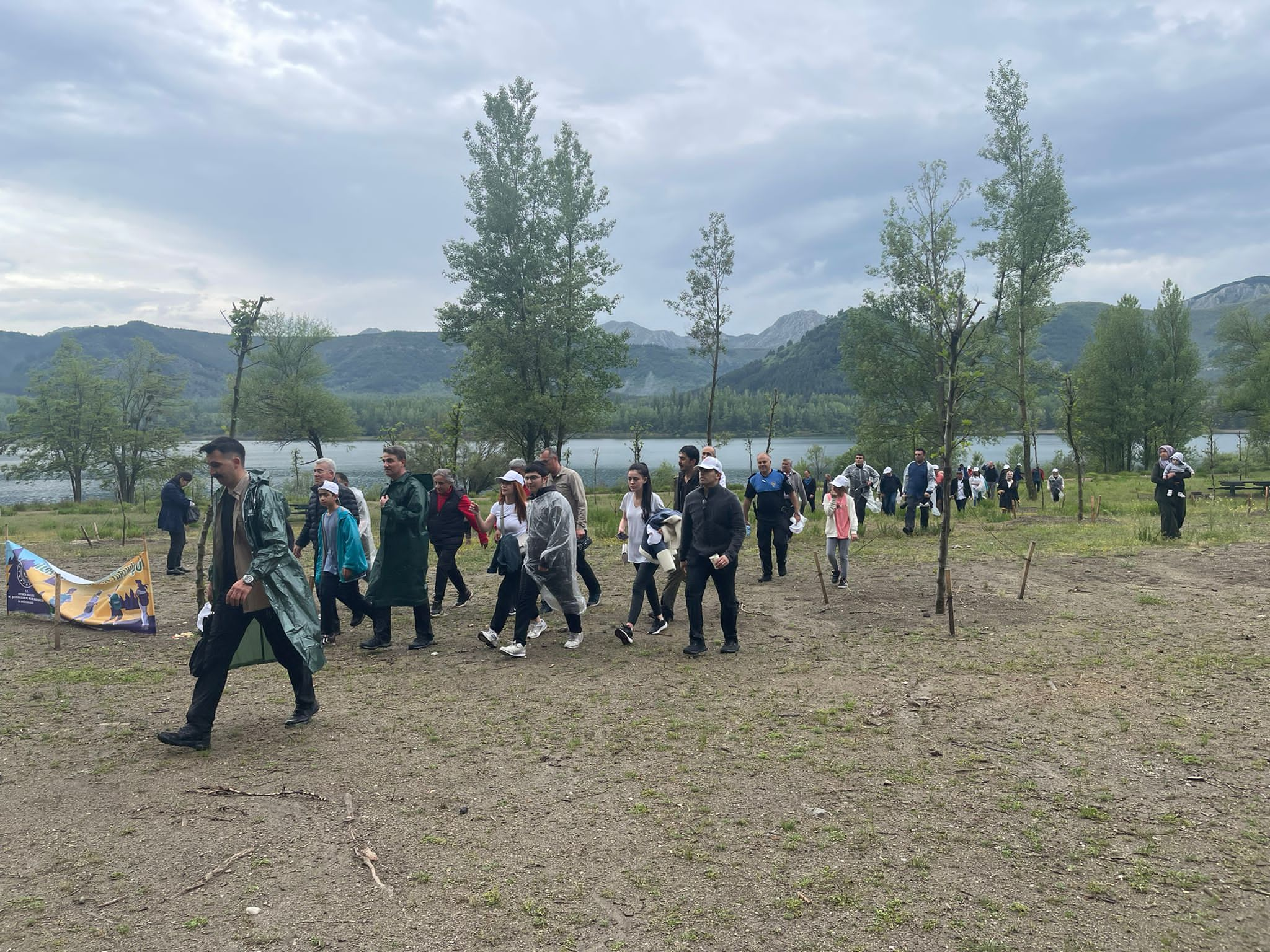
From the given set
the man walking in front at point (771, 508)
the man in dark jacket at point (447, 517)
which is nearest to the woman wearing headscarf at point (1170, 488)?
the man walking in front at point (771, 508)

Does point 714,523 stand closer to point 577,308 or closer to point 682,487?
point 682,487

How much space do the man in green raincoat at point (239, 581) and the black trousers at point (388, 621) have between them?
270 cm

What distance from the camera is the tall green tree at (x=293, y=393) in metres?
55.7

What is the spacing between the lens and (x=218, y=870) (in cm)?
387

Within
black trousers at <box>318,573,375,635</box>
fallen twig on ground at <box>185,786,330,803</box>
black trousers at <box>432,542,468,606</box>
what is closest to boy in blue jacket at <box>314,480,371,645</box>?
black trousers at <box>318,573,375,635</box>

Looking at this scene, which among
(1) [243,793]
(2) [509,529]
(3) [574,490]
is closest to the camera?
(1) [243,793]

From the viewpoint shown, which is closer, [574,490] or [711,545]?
[711,545]

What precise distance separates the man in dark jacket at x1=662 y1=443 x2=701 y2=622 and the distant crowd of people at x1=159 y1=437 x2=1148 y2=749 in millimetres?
23

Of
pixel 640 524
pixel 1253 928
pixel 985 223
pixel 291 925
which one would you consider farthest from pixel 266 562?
pixel 985 223

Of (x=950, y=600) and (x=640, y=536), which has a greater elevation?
(x=640, y=536)

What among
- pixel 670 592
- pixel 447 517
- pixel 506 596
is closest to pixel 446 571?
pixel 447 517

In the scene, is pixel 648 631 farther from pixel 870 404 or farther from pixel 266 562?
pixel 870 404

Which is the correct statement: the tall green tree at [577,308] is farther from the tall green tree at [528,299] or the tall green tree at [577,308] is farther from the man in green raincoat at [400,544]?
the man in green raincoat at [400,544]

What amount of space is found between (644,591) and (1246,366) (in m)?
68.4
